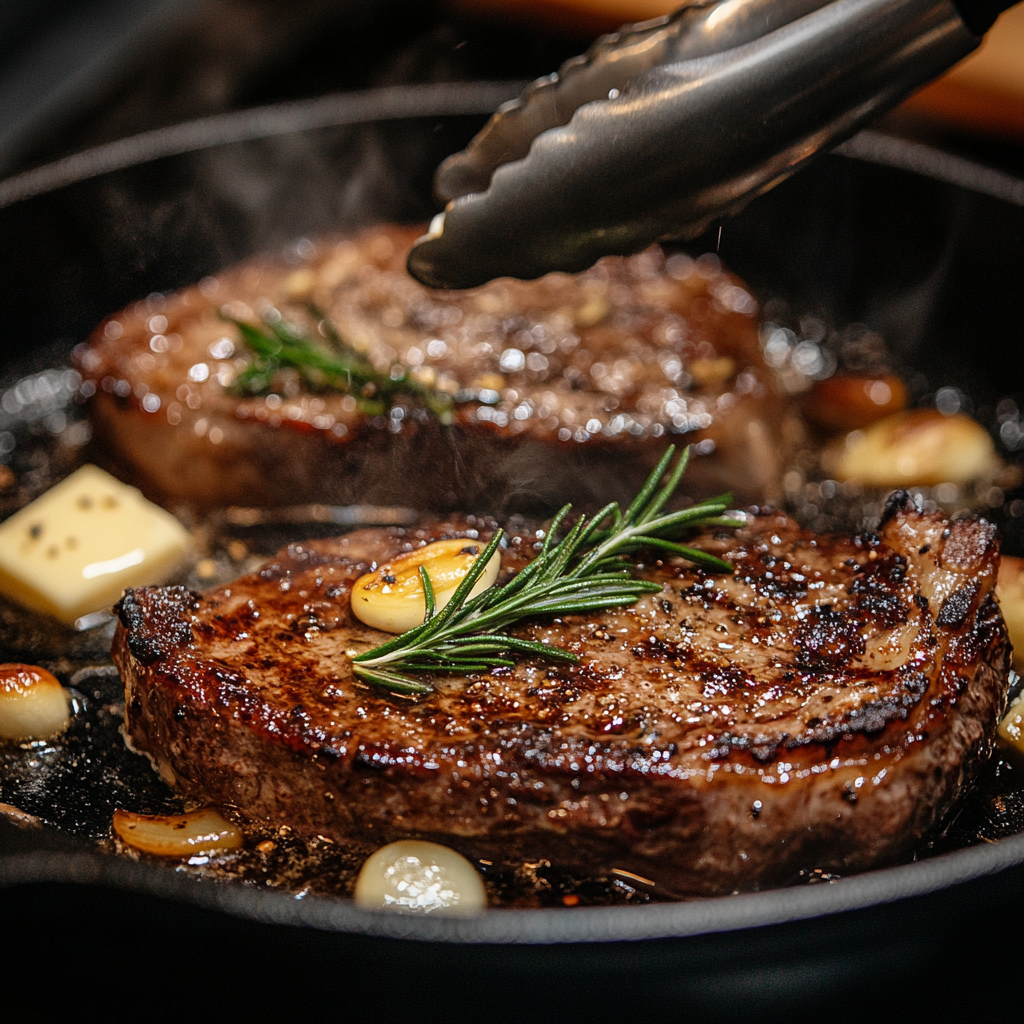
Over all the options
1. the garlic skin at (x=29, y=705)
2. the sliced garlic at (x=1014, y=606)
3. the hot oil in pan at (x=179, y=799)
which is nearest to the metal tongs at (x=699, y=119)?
the sliced garlic at (x=1014, y=606)

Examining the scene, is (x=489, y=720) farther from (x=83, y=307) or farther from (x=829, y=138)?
(x=83, y=307)

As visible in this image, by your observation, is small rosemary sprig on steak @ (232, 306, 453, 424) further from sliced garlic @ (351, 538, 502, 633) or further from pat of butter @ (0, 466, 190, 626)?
sliced garlic @ (351, 538, 502, 633)

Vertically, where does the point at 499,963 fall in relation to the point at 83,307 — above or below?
below

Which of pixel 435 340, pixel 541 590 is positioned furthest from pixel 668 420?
pixel 541 590

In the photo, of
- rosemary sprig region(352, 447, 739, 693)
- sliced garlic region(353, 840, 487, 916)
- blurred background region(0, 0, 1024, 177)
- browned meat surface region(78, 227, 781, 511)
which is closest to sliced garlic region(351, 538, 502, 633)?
rosemary sprig region(352, 447, 739, 693)

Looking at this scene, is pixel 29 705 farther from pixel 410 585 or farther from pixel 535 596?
pixel 535 596

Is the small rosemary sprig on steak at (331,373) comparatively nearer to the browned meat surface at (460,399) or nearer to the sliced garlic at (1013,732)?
the browned meat surface at (460,399)
